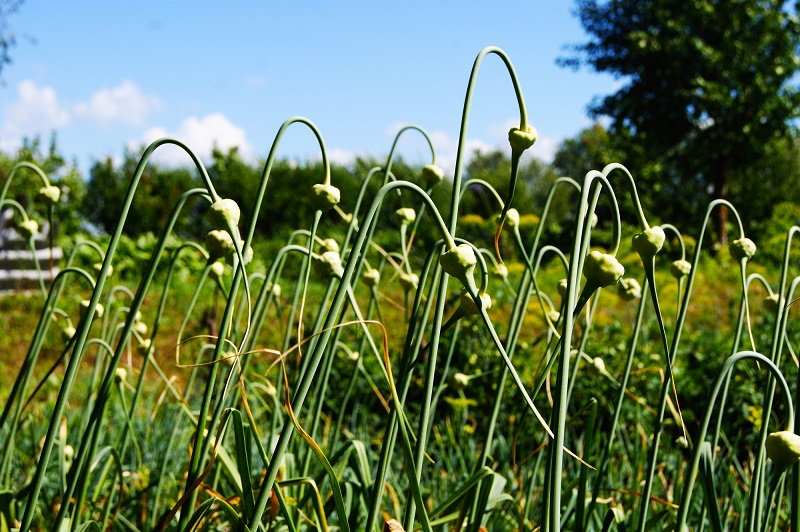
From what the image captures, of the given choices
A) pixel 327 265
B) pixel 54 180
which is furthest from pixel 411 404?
pixel 54 180

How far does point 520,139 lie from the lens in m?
0.73

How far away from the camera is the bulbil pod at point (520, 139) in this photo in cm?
73

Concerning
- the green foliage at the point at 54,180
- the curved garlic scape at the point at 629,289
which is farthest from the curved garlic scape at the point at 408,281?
the green foliage at the point at 54,180

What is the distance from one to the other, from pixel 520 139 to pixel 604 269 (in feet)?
0.58

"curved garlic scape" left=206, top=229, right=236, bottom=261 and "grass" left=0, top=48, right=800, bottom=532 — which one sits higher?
"curved garlic scape" left=206, top=229, right=236, bottom=261

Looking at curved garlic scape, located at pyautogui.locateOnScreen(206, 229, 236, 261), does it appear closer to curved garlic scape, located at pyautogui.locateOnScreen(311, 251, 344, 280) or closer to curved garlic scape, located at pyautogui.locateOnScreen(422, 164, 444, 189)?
curved garlic scape, located at pyautogui.locateOnScreen(311, 251, 344, 280)

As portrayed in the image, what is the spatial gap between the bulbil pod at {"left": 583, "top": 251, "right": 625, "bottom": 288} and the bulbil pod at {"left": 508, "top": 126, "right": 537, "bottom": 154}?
15 cm

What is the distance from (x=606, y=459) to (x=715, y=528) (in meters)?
0.34

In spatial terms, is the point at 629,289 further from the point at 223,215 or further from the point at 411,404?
the point at 411,404

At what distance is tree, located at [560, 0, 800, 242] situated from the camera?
12734 mm

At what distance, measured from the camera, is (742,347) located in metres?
2.89

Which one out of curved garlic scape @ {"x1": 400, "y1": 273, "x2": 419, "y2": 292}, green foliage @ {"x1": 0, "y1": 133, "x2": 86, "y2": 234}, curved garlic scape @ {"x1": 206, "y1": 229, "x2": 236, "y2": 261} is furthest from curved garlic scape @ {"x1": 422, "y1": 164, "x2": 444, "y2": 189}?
green foliage @ {"x1": 0, "y1": 133, "x2": 86, "y2": 234}

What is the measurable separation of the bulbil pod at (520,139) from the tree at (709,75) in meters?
12.4

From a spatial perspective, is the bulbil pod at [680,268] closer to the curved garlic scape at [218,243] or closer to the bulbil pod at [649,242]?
the bulbil pod at [649,242]
